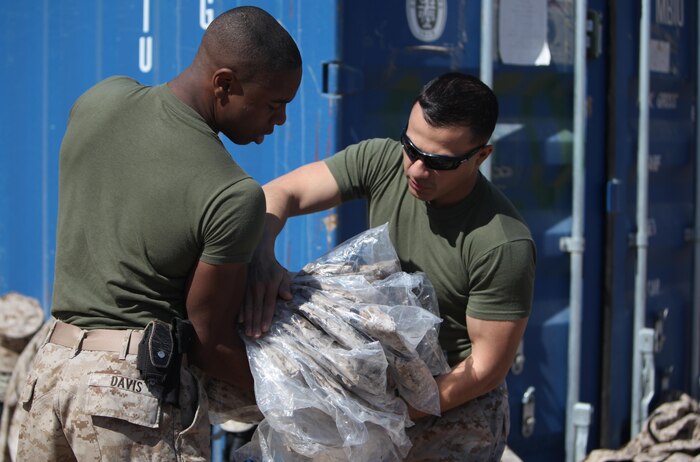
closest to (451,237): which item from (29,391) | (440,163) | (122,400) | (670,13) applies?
(440,163)

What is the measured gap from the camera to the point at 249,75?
2.25 m

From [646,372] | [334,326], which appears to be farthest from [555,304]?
[334,326]

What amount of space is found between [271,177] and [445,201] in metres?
1.04

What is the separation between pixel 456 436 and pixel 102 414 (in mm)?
969

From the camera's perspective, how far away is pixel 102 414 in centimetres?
222

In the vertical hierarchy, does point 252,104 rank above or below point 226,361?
above

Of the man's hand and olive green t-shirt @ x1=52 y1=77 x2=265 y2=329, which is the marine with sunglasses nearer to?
the man's hand

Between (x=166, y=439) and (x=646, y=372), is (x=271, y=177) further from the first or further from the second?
(x=646, y=372)

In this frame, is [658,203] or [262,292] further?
[658,203]

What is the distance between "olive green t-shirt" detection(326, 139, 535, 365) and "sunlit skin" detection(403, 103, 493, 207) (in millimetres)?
79

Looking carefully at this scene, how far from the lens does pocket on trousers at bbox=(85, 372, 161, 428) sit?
2.23 m

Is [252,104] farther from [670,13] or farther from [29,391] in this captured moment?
[670,13]

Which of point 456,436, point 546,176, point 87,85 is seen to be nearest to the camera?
point 456,436

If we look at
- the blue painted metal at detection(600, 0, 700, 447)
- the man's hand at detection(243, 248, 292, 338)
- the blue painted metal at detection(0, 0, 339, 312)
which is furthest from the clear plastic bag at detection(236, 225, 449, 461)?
the blue painted metal at detection(600, 0, 700, 447)
